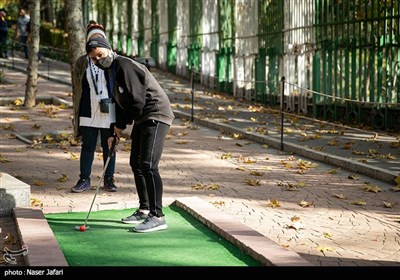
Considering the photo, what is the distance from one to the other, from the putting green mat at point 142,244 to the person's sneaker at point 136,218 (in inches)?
2.5

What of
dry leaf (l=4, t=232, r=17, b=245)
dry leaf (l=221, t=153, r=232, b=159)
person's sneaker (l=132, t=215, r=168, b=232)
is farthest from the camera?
dry leaf (l=221, t=153, r=232, b=159)

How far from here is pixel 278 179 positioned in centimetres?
1205

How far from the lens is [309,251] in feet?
26.1

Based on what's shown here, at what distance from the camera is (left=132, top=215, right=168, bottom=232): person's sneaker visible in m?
8.62

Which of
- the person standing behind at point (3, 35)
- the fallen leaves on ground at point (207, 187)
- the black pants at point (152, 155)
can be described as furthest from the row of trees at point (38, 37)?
the person standing behind at point (3, 35)

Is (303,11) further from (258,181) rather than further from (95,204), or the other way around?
(95,204)

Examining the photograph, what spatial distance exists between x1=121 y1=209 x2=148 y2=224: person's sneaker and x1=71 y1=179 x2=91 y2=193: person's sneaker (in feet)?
6.48

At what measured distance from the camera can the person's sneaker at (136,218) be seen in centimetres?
909

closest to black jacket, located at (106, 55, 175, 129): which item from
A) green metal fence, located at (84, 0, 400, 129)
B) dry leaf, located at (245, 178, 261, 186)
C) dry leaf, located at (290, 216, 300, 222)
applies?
dry leaf, located at (290, 216, 300, 222)

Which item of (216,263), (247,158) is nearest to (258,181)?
(247,158)

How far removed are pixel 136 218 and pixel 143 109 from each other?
1.11m

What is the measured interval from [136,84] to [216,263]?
1918 millimetres

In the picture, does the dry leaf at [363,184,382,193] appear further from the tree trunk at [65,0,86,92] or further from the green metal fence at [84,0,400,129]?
the tree trunk at [65,0,86,92]

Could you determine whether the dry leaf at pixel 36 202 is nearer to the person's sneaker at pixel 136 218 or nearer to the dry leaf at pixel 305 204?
the person's sneaker at pixel 136 218
